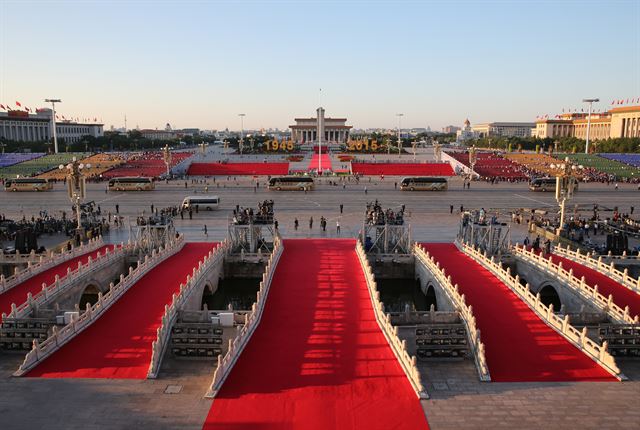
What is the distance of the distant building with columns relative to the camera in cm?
18575

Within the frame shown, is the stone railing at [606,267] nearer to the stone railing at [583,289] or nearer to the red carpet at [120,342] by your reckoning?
the stone railing at [583,289]

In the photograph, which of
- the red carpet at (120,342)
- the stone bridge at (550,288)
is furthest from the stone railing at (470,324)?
the red carpet at (120,342)

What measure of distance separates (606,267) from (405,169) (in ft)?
214

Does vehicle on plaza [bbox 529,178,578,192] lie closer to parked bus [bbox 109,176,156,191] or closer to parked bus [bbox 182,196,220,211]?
parked bus [bbox 182,196,220,211]

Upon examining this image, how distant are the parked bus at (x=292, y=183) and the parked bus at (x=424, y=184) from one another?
12414 millimetres

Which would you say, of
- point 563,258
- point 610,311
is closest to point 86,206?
point 563,258

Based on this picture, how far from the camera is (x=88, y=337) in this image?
685 inches

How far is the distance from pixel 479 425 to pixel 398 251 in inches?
825

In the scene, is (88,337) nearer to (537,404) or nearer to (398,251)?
(537,404)

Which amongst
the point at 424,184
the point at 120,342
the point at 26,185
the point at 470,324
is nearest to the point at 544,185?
the point at 424,184

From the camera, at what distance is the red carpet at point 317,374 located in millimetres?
12742

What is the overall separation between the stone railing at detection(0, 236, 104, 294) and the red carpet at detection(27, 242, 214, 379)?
5264 millimetres

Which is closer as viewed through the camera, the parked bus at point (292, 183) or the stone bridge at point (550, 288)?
the stone bridge at point (550, 288)

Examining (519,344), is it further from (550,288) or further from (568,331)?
(550,288)
